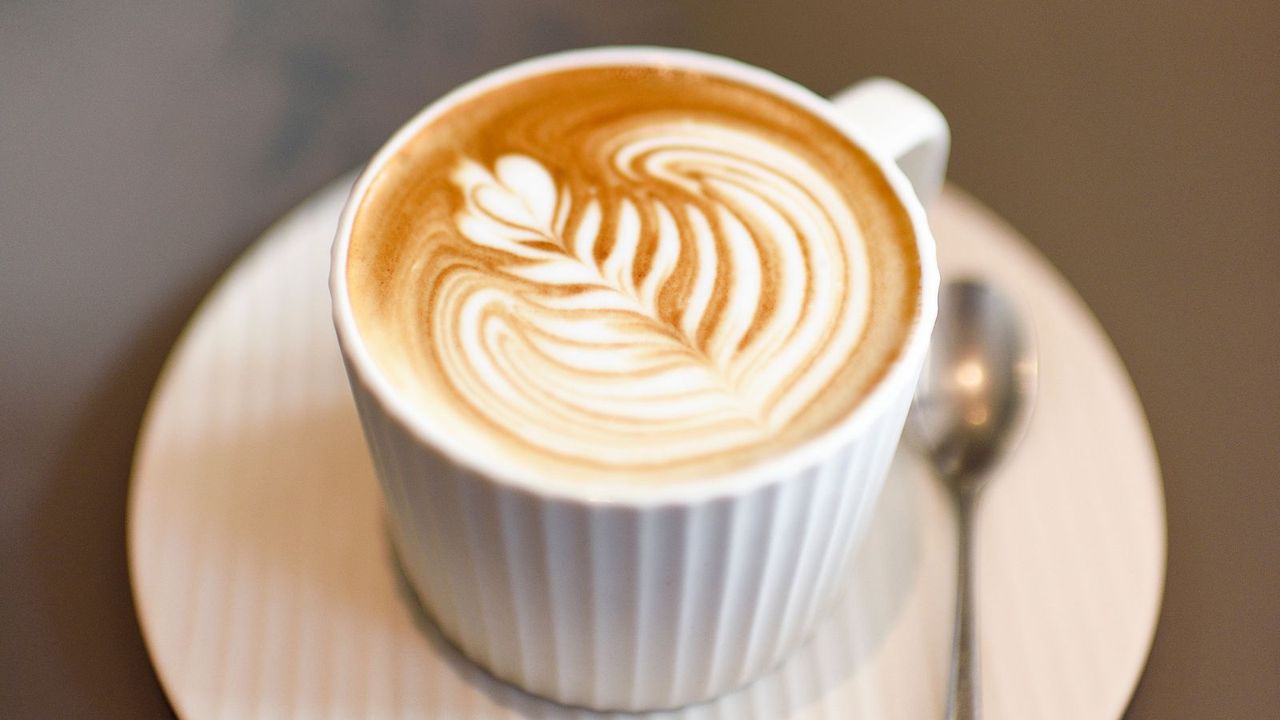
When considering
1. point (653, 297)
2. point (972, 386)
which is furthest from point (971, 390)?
point (653, 297)

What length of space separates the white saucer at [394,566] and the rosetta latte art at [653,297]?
27 cm

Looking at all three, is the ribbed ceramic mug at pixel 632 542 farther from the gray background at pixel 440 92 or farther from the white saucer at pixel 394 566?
the gray background at pixel 440 92

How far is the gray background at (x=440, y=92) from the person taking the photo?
3.15 ft

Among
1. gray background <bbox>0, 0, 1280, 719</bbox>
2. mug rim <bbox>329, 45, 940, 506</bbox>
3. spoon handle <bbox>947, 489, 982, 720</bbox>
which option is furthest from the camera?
gray background <bbox>0, 0, 1280, 719</bbox>

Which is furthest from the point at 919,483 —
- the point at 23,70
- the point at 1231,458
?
the point at 23,70

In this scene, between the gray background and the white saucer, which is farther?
the gray background

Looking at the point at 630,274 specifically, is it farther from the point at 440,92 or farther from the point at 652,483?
the point at 440,92

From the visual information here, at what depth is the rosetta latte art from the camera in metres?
0.68

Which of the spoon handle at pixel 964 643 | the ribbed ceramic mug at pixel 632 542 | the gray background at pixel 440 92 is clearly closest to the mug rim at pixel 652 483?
the ribbed ceramic mug at pixel 632 542

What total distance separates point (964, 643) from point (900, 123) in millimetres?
391

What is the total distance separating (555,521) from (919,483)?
427 mm

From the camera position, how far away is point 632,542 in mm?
652

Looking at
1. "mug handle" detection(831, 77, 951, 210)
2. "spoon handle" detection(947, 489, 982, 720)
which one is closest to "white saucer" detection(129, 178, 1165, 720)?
"spoon handle" detection(947, 489, 982, 720)

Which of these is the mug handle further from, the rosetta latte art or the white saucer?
the white saucer
